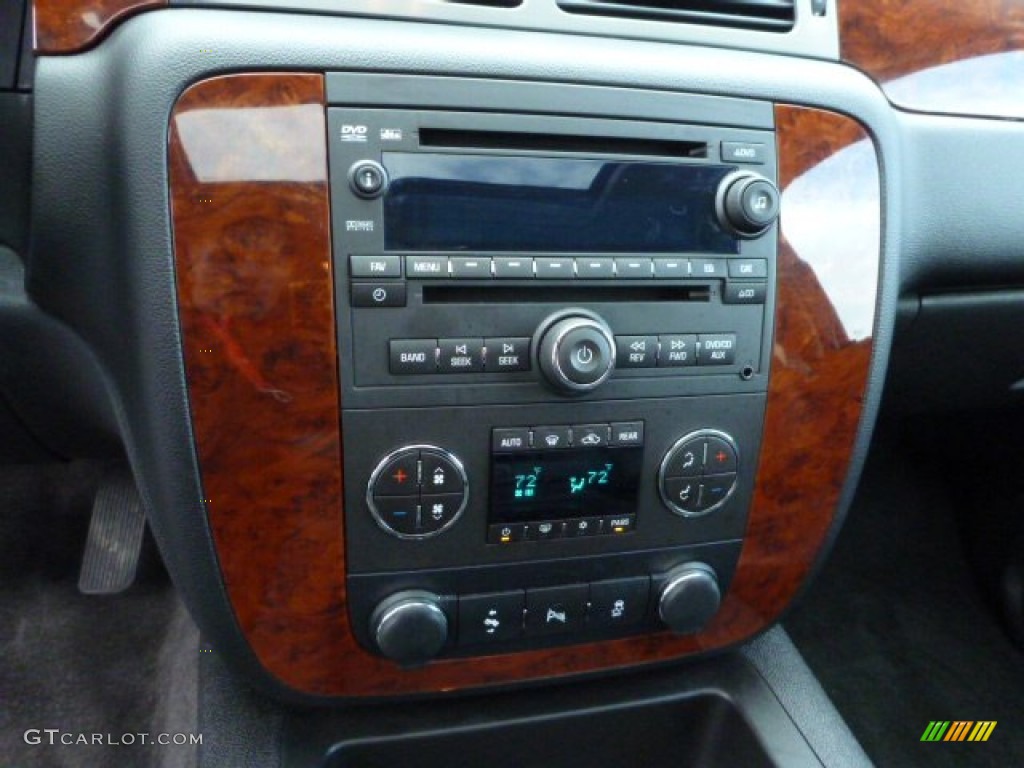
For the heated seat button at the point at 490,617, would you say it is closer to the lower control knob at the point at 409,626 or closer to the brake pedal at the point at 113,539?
the lower control knob at the point at 409,626

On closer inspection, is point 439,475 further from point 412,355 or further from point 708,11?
point 708,11

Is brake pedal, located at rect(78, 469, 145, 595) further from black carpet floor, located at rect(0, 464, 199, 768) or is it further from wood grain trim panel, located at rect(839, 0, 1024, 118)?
wood grain trim panel, located at rect(839, 0, 1024, 118)

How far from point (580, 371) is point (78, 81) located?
51 centimetres

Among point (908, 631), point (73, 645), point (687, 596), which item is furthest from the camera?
point (908, 631)

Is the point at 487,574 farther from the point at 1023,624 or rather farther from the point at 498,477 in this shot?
the point at 1023,624

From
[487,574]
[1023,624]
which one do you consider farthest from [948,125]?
[1023,624]

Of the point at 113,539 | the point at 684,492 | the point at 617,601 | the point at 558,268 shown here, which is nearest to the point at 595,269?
the point at 558,268

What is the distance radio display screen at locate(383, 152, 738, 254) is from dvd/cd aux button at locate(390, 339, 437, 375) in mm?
84

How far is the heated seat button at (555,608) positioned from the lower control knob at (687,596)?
3.6 inches

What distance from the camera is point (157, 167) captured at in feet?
2.40

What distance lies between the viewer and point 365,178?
0.76m

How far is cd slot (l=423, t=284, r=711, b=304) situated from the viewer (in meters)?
0.79

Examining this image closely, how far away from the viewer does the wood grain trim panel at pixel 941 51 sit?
99 cm

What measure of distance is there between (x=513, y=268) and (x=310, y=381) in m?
0.21
